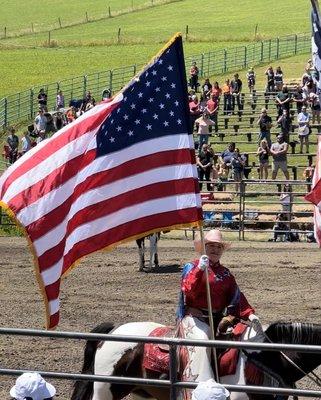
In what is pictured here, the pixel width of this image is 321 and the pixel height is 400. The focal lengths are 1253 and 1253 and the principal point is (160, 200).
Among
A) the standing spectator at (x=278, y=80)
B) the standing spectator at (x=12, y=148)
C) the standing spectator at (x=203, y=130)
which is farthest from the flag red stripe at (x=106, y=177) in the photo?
the standing spectator at (x=278, y=80)

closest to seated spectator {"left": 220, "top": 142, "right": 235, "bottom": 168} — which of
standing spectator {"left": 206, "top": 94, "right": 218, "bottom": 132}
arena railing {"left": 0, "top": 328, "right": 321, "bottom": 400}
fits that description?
standing spectator {"left": 206, "top": 94, "right": 218, "bottom": 132}

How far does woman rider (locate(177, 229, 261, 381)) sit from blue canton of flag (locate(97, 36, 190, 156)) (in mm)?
1149

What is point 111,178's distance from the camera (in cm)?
988

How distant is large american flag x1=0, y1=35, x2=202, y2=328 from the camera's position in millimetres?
9617

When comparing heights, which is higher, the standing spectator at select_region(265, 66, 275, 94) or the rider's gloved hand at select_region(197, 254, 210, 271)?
the rider's gloved hand at select_region(197, 254, 210, 271)

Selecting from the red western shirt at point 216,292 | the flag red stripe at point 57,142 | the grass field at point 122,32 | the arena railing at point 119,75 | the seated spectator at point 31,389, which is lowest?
the grass field at point 122,32

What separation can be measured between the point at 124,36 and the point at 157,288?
62526 millimetres

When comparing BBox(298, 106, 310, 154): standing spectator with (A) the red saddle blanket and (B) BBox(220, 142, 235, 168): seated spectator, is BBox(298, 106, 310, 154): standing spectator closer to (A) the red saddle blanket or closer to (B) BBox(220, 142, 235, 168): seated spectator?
(B) BBox(220, 142, 235, 168): seated spectator

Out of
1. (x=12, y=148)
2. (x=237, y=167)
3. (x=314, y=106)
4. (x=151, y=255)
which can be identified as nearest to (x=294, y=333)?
(x=151, y=255)

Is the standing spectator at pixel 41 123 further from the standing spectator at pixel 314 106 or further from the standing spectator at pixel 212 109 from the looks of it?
the standing spectator at pixel 314 106

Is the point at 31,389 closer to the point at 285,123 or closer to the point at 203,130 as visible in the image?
the point at 203,130

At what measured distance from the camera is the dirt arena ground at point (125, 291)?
15.3 meters

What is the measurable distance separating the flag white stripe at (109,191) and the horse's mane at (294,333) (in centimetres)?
164

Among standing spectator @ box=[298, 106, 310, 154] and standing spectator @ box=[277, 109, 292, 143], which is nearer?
standing spectator @ box=[298, 106, 310, 154]
